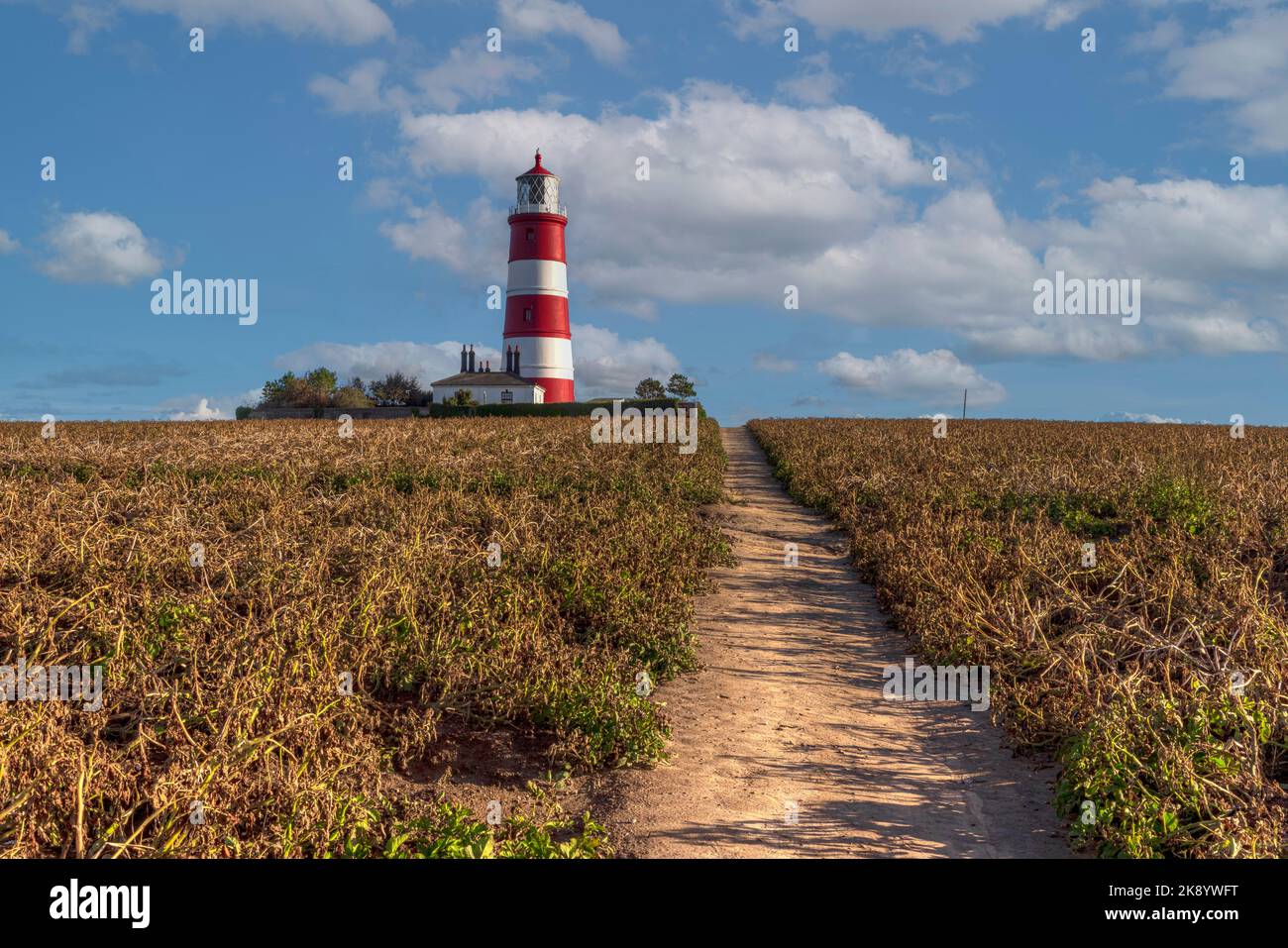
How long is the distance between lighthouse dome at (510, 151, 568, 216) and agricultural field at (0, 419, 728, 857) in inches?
1887

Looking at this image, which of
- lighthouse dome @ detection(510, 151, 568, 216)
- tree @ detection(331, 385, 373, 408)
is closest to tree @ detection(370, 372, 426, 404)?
tree @ detection(331, 385, 373, 408)

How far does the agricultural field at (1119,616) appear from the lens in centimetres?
501

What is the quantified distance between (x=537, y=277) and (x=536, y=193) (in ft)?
18.7

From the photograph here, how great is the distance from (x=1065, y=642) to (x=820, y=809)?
3436 mm

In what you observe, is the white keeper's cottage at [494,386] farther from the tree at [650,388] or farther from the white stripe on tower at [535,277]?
the tree at [650,388]

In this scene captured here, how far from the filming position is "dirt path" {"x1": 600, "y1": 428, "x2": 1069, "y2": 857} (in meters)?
5.02

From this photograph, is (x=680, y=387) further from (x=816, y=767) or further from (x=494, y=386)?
(x=816, y=767)

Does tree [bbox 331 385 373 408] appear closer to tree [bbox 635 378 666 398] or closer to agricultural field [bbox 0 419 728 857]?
tree [bbox 635 378 666 398]

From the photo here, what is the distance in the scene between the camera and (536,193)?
5806 centimetres

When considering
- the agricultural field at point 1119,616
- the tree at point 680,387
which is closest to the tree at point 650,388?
the tree at point 680,387

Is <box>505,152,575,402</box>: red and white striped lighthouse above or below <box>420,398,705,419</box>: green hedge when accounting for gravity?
above

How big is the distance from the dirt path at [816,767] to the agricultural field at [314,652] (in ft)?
1.30

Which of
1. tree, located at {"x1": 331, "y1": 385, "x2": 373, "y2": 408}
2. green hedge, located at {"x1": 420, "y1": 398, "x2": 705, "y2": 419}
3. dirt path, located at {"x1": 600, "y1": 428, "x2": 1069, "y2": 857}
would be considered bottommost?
dirt path, located at {"x1": 600, "y1": 428, "x2": 1069, "y2": 857}

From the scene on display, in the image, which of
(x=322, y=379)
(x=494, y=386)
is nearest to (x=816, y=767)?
(x=494, y=386)
